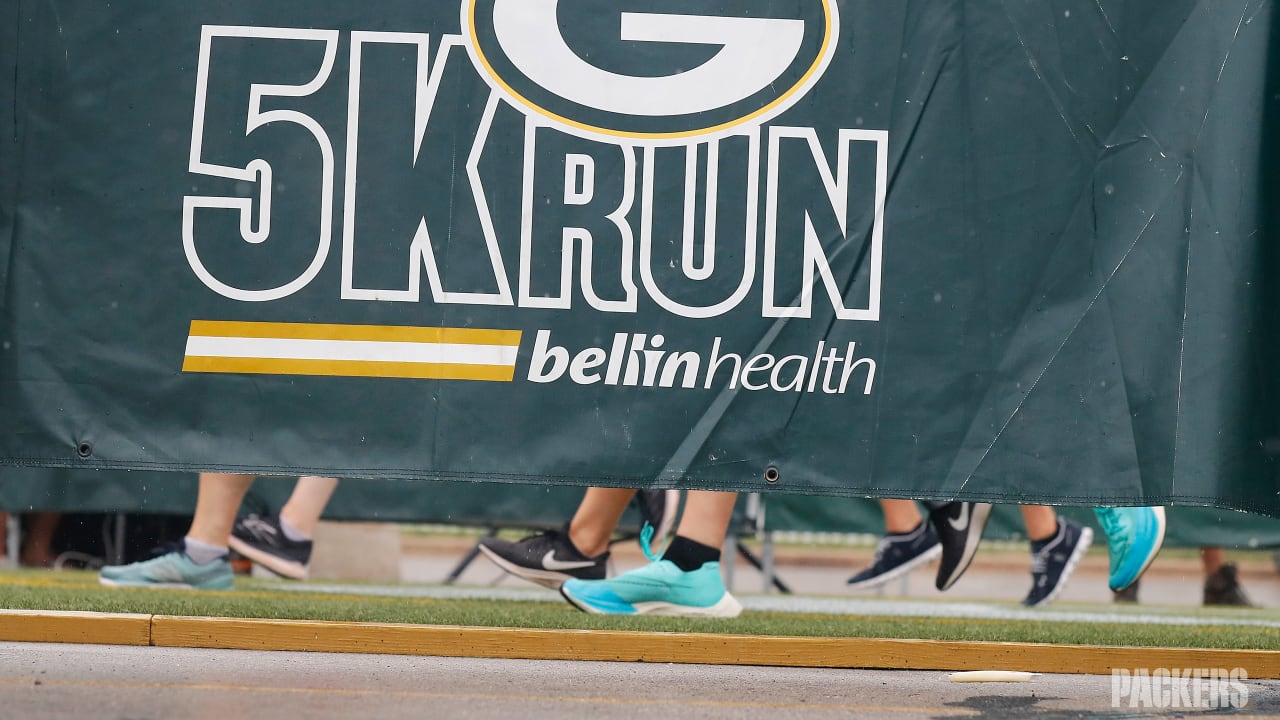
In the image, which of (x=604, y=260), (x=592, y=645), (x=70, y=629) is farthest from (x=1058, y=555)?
(x=70, y=629)

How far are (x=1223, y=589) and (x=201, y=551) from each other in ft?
20.7

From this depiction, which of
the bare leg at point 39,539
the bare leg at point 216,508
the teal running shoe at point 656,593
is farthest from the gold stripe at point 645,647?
the bare leg at point 39,539

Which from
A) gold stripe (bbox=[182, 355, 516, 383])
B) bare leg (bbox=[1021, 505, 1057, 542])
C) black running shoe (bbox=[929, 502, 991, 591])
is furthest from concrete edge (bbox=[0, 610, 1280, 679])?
bare leg (bbox=[1021, 505, 1057, 542])

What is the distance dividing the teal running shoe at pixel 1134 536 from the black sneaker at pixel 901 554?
33.7 inches

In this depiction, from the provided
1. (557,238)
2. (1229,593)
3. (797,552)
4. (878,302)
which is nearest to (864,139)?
(878,302)

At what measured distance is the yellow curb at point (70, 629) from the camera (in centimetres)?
459

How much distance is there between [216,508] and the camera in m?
6.04

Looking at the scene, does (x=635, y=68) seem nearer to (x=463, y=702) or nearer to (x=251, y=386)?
(x=251, y=386)

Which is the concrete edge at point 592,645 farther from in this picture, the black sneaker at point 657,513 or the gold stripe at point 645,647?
the black sneaker at point 657,513

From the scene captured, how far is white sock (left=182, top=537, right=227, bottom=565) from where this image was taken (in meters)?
6.07

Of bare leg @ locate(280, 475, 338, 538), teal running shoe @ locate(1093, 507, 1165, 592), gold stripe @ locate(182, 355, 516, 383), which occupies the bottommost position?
bare leg @ locate(280, 475, 338, 538)

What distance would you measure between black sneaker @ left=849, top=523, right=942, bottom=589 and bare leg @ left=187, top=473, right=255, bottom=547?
2777 millimetres

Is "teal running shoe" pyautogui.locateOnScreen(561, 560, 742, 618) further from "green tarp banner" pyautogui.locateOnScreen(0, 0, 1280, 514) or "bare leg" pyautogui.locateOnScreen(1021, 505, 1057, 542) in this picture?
"bare leg" pyautogui.locateOnScreen(1021, 505, 1057, 542)

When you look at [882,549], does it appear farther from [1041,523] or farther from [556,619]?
[556,619]
